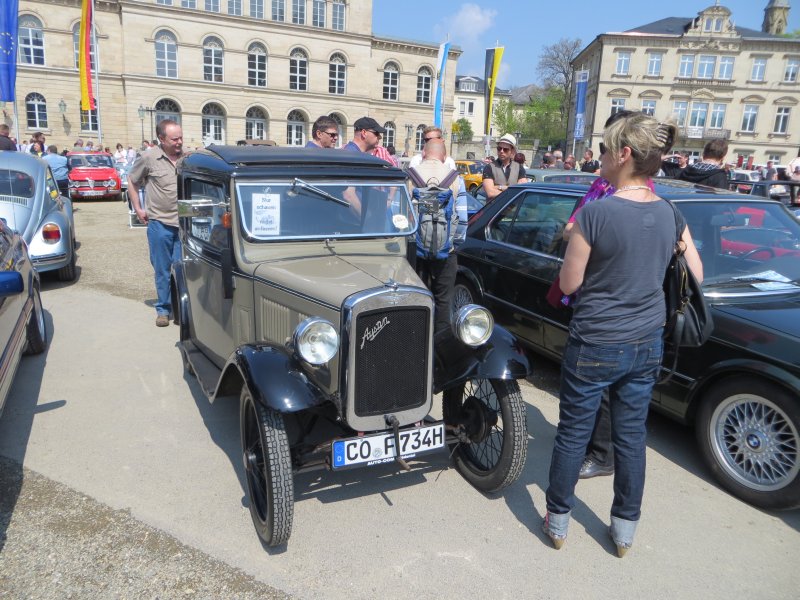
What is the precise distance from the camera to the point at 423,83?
50.4 meters

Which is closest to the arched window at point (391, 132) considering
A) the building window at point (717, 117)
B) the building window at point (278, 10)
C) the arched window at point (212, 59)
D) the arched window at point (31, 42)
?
the building window at point (278, 10)

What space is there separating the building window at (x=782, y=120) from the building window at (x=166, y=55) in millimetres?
50770

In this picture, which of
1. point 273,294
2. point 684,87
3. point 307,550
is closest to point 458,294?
point 273,294

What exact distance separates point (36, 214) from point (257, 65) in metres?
39.6

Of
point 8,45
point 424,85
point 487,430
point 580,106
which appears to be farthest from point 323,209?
point 424,85

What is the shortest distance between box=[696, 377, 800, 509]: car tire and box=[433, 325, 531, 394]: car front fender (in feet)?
4.09

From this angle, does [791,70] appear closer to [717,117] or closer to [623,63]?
[717,117]

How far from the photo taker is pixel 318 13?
44.3 m

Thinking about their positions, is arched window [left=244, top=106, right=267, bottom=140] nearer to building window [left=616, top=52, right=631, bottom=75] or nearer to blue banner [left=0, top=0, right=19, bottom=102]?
blue banner [left=0, top=0, right=19, bottom=102]

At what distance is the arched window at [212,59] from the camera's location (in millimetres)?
41250

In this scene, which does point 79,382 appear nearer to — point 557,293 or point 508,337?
point 508,337

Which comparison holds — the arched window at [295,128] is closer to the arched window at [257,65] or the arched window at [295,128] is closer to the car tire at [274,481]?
the arched window at [257,65]

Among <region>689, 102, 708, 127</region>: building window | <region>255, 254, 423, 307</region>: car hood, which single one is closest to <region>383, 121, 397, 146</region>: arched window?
<region>689, 102, 708, 127</region>: building window

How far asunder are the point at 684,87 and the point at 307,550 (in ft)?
199
